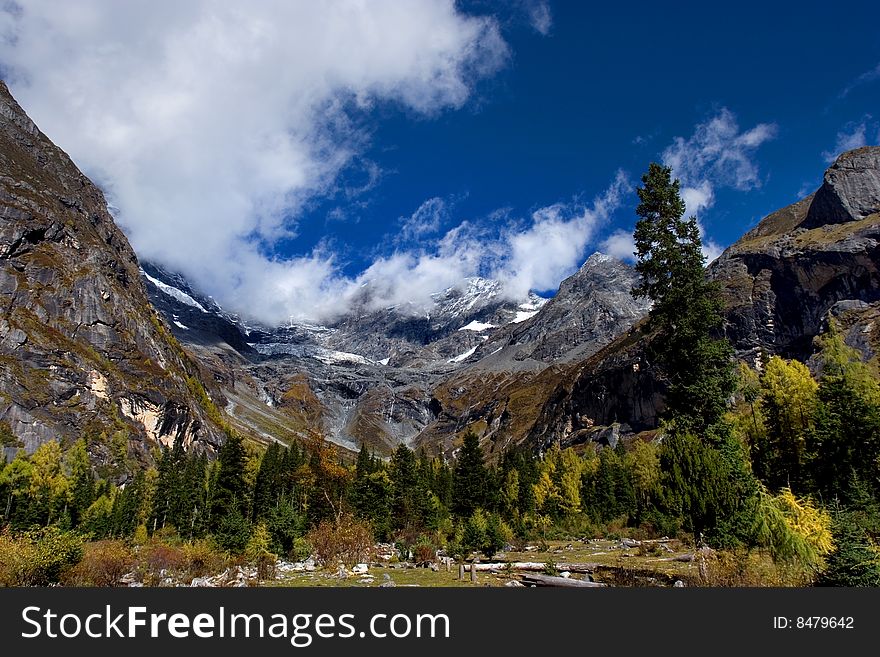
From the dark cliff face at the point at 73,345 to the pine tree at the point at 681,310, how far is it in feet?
387

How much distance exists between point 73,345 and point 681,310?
146 meters

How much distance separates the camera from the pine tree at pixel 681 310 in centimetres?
2505

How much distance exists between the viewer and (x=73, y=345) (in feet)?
428

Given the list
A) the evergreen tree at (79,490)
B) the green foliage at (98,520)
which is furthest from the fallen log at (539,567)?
the evergreen tree at (79,490)

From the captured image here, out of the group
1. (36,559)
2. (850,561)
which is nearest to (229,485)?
(36,559)

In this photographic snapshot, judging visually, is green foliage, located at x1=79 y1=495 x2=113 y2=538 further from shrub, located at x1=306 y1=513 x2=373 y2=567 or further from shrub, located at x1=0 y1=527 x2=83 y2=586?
shrub, located at x1=0 y1=527 x2=83 y2=586

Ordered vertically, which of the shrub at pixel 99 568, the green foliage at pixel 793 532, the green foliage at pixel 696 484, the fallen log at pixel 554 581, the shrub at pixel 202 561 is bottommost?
the shrub at pixel 202 561

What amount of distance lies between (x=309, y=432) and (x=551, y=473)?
185ft

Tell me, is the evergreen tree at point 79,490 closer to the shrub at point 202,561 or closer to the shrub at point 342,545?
the shrub at point 202,561

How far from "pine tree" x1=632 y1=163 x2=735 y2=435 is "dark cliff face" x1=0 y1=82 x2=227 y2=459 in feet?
387

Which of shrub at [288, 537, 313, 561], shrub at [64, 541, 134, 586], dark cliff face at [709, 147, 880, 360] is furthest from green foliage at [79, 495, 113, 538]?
dark cliff face at [709, 147, 880, 360]

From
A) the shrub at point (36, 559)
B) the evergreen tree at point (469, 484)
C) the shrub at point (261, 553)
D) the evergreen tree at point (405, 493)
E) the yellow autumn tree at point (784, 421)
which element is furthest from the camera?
the evergreen tree at point (469, 484)

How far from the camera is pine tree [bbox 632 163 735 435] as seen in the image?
986 inches

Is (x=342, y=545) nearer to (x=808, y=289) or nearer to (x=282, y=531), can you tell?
(x=282, y=531)
